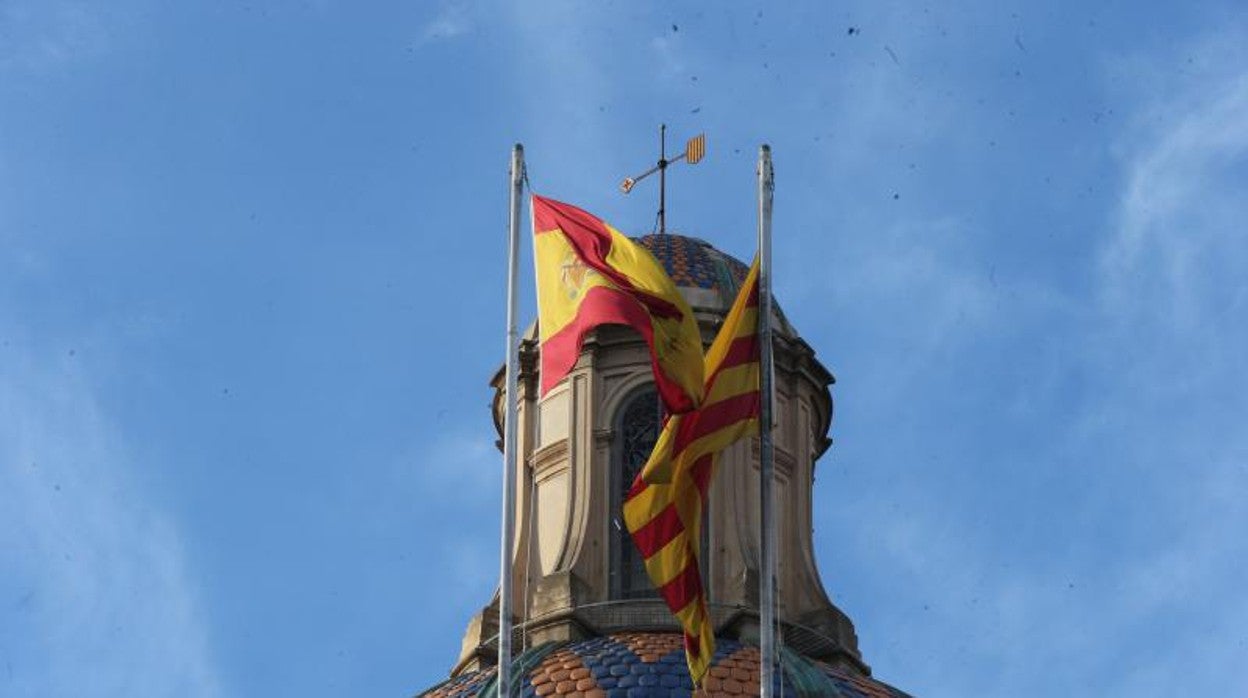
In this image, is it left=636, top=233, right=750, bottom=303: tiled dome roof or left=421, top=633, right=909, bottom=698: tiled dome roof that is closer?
left=421, top=633, right=909, bottom=698: tiled dome roof

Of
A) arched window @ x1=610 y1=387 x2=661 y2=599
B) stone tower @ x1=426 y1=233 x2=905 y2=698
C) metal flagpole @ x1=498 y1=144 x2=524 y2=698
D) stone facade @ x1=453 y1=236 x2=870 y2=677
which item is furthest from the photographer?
arched window @ x1=610 y1=387 x2=661 y2=599

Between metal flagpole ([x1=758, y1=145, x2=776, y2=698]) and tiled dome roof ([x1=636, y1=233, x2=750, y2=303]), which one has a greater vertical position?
tiled dome roof ([x1=636, y1=233, x2=750, y2=303])

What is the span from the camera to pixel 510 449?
36312 mm

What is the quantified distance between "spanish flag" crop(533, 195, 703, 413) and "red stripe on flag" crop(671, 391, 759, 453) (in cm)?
43

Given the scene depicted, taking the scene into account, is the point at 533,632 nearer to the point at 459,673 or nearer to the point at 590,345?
the point at 459,673

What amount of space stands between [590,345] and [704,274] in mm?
1577

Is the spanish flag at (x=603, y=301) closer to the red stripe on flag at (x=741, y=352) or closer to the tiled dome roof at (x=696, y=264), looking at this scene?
the red stripe on flag at (x=741, y=352)

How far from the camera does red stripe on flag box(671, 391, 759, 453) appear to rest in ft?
119

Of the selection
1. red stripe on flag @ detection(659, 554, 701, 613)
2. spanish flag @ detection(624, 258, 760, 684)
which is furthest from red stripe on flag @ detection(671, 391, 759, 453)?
red stripe on flag @ detection(659, 554, 701, 613)

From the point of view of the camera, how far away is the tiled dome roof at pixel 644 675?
130 feet

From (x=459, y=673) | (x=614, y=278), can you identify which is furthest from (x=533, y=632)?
(x=614, y=278)

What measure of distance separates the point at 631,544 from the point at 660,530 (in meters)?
6.99

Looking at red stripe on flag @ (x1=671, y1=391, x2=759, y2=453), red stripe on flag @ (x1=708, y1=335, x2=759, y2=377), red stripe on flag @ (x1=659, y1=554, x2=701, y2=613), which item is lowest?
red stripe on flag @ (x1=659, y1=554, x2=701, y2=613)

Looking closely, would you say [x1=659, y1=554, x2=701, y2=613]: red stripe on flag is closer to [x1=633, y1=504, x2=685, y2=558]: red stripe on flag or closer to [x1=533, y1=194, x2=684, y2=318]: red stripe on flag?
[x1=633, y1=504, x2=685, y2=558]: red stripe on flag
